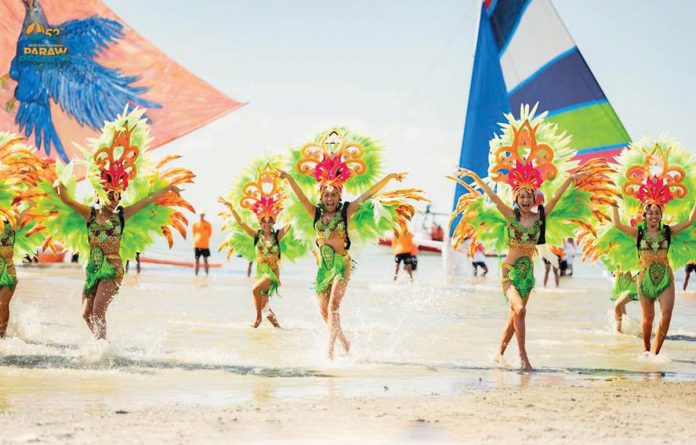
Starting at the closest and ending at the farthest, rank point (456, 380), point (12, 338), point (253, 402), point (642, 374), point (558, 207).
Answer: point (253, 402) → point (456, 380) → point (642, 374) → point (558, 207) → point (12, 338)

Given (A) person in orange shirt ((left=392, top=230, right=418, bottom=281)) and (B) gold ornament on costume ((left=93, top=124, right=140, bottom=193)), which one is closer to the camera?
(B) gold ornament on costume ((left=93, top=124, right=140, bottom=193))

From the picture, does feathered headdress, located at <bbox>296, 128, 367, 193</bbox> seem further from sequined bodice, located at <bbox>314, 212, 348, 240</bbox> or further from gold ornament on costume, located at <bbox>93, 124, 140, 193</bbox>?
gold ornament on costume, located at <bbox>93, 124, 140, 193</bbox>

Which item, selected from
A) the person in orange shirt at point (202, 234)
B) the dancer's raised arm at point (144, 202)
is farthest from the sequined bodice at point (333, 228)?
the person in orange shirt at point (202, 234)

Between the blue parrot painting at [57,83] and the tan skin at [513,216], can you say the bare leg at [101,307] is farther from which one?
the blue parrot painting at [57,83]

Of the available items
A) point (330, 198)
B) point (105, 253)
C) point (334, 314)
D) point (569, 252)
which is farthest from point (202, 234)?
point (334, 314)

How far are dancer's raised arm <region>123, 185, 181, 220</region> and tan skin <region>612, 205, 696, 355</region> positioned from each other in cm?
448

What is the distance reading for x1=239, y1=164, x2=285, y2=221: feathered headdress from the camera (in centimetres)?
1239

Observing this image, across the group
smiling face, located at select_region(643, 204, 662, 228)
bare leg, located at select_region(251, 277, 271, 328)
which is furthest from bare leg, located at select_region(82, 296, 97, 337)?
smiling face, located at select_region(643, 204, 662, 228)

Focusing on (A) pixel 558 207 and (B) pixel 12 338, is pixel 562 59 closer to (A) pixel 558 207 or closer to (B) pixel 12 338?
(A) pixel 558 207

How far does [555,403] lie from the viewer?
658 centimetres

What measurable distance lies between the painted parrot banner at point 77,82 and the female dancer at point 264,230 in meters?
7.63

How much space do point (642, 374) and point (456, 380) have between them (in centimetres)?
186

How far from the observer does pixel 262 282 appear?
12242 millimetres

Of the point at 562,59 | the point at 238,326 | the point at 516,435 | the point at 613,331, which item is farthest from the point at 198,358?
the point at 562,59
